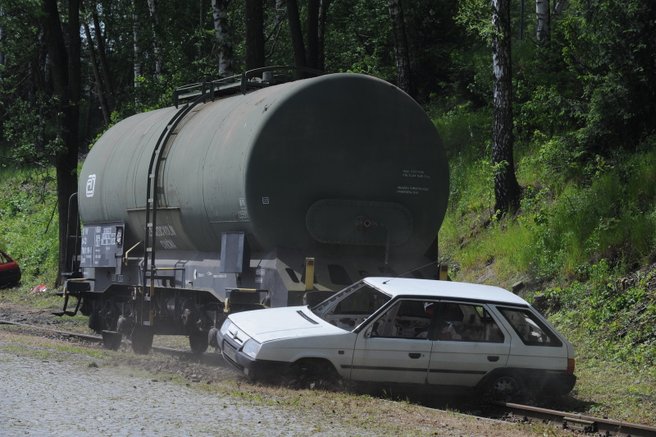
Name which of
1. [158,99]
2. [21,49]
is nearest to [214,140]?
[158,99]

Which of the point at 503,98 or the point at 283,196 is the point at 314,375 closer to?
the point at 283,196

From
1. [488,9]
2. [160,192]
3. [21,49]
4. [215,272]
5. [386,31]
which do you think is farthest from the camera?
[21,49]

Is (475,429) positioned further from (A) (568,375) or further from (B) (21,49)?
(B) (21,49)

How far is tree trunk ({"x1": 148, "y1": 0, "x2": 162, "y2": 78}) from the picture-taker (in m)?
32.9

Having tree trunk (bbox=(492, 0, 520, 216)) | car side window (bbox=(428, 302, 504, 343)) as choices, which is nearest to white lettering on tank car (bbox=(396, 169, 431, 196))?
car side window (bbox=(428, 302, 504, 343))

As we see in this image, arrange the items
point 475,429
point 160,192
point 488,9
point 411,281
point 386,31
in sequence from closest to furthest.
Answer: point 475,429 → point 411,281 → point 160,192 → point 488,9 → point 386,31

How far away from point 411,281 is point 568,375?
2.18 metres

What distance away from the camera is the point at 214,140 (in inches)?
504

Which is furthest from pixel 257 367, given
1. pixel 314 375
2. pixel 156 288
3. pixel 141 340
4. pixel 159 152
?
pixel 141 340

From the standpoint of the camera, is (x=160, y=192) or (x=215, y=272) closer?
(x=215, y=272)

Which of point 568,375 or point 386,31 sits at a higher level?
point 386,31

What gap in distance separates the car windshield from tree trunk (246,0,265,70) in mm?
12413

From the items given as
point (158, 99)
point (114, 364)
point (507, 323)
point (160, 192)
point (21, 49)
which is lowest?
point (114, 364)

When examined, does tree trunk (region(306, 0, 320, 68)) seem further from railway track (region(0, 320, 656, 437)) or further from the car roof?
railway track (region(0, 320, 656, 437))
